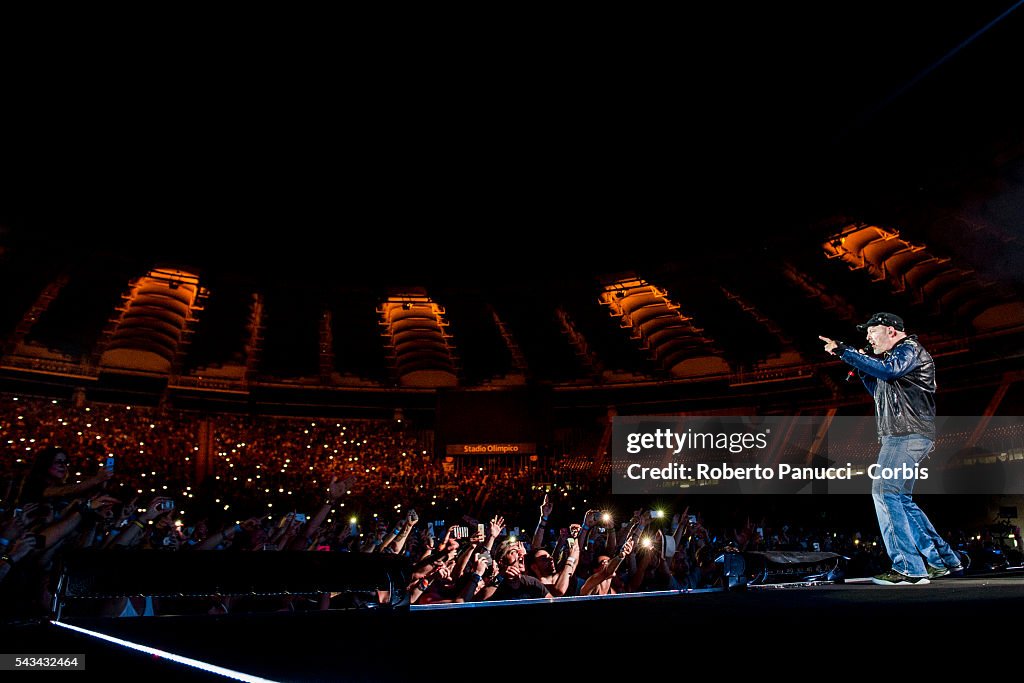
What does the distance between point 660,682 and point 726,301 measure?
17.6 meters

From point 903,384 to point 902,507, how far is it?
97 centimetres

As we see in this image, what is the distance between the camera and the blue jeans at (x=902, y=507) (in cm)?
545

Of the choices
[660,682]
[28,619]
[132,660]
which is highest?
[660,682]

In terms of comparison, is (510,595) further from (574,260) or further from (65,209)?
(65,209)

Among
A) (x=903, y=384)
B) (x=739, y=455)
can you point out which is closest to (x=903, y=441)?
(x=903, y=384)

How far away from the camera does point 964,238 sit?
47.9 feet

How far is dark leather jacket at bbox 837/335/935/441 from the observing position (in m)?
5.45

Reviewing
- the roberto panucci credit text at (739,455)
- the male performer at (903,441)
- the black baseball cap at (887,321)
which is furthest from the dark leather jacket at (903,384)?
the roberto panucci credit text at (739,455)

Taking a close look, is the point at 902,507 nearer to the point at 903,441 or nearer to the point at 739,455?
the point at 903,441

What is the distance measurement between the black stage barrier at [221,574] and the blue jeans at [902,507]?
3889mm

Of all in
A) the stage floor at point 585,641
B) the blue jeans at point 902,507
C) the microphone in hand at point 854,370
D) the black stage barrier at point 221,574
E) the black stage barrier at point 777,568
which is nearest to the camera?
the stage floor at point 585,641

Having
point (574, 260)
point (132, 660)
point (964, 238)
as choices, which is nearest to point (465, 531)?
point (574, 260)

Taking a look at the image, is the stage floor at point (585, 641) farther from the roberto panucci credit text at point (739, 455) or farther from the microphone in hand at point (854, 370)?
the roberto panucci credit text at point (739, 455)

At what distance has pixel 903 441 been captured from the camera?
5512 mm
